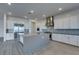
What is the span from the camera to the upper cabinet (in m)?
7.13

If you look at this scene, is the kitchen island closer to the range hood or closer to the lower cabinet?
the lower cabinet

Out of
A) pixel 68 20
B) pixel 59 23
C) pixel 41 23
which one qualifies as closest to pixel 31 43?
pixel 68 20

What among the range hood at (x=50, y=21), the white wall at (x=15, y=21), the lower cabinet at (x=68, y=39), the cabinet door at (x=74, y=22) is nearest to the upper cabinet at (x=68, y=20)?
the cabinet door at (x=74, y=22)

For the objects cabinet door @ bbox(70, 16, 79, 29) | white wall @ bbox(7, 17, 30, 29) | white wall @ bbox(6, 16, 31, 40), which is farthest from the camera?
white wall @ bbox(7, 17, 30, 29)

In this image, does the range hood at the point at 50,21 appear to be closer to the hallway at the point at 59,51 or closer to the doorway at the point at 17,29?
the doorway at the point at 17,29

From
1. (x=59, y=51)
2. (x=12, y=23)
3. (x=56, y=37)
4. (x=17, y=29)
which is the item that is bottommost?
Answer: (x=59, y=51)

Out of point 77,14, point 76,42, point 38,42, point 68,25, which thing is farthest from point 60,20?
point 38,42

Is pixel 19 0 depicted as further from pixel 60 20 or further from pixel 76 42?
pixel 60 20

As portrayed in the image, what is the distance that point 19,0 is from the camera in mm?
2684

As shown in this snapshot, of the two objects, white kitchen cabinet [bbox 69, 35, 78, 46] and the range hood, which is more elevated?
the range hood

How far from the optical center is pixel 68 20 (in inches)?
311

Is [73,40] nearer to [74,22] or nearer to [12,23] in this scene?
[74,22]

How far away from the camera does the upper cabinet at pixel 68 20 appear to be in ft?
23.4

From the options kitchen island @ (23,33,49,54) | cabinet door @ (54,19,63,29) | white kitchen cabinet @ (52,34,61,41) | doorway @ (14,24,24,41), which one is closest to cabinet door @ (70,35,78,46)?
white kitchen cabinet @ (52,34,61,41)
